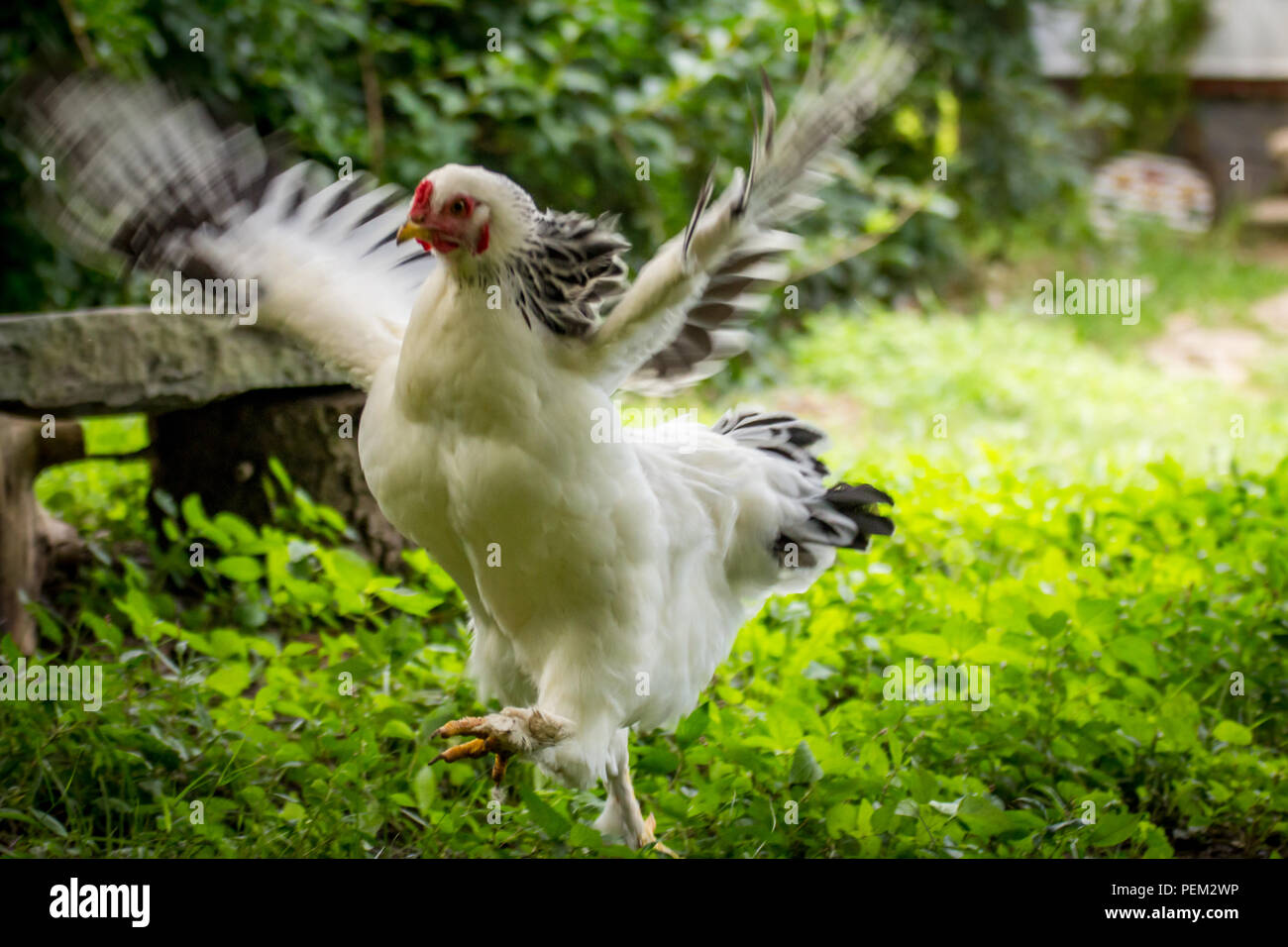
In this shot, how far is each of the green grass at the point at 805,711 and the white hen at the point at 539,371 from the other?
0.25 metres

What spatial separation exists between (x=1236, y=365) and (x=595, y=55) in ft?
14.7

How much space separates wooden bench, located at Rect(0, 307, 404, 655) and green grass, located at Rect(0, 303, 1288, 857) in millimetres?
163

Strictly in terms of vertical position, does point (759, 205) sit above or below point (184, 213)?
below

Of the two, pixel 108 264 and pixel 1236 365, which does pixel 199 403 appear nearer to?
pixel 108 264

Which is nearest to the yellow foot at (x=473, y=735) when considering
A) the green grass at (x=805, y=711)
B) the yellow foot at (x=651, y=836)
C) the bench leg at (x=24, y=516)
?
the green grass at (x=805, y=711)

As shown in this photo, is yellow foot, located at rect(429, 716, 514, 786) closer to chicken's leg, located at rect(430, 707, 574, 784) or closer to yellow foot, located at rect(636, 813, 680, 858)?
chicken's leg, located at rect(430, 707, 574, 784)

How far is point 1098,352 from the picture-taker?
8195 millimetres

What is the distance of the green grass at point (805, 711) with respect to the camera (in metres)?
2.72

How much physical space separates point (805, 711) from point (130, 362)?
2262 mm

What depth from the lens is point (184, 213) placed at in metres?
3.02

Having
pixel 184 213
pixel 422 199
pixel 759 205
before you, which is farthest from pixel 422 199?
pixel 184 213

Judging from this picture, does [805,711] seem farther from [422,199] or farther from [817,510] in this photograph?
[422,199]

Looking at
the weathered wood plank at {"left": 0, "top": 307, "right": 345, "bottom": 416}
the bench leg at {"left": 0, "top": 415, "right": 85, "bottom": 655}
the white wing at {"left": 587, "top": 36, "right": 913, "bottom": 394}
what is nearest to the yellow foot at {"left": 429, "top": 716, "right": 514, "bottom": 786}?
the white wing at {"left": 587, "top": 36, "right": 913, "bottom": 394}

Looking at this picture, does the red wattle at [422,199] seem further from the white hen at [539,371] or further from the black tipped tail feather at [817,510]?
the black tipped tail feather at [817,510]
